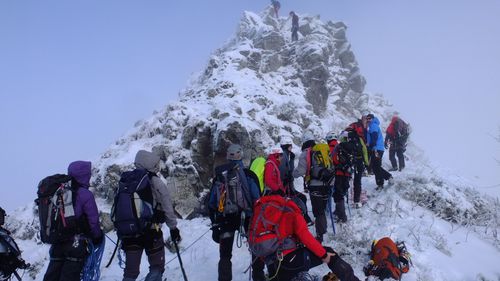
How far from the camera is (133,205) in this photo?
543 cm

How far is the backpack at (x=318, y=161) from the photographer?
7795 mm

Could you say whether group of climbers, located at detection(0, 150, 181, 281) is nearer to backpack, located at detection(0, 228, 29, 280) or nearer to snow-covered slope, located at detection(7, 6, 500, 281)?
backpack, located at detection(0, 228, 29, 280)

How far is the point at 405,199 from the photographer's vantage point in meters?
10.1

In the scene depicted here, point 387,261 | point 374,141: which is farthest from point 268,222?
point 374,141

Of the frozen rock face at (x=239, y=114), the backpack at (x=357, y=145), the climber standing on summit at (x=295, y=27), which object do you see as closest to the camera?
the backpack at (x=357, y=145)

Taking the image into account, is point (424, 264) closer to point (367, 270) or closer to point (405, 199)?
point (367, 270)

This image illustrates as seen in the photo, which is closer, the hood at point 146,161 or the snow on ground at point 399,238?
the hood at point 146,161

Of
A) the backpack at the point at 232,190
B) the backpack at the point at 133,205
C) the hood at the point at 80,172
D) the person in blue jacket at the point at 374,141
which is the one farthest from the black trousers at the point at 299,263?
the person in blue jacket at the point at 374,141

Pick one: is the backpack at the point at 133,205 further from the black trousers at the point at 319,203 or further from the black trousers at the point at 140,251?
the black trousers at the point at 319,203

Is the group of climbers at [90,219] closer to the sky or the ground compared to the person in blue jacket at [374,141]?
closer to the sky

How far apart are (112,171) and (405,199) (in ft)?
39.2

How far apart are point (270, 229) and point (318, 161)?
333 cm

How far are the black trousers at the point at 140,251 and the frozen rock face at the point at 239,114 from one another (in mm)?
8160

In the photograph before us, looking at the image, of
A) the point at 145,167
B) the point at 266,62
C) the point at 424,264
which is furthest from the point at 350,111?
the point at 145,167
